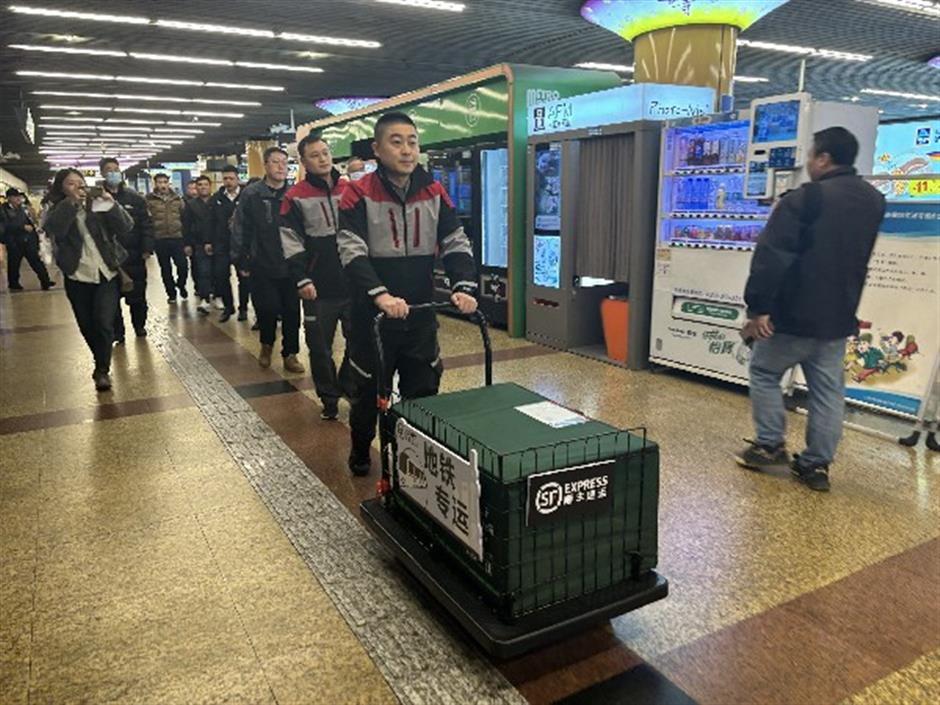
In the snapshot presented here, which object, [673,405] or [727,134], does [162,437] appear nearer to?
[673,405]

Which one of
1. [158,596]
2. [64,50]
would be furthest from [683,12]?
[64,50]

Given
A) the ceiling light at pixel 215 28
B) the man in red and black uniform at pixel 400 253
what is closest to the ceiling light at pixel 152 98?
the ceiling light at pixel 215 28

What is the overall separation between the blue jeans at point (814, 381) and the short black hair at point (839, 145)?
2.69 ft

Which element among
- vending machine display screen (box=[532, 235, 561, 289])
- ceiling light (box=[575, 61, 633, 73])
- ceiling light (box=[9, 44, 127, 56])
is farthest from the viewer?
ceiling light (box=[575, 61, 633, 73])

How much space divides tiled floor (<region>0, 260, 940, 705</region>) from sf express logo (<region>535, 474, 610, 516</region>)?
1.75ft

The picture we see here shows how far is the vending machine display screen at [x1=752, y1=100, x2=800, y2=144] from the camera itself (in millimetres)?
4254

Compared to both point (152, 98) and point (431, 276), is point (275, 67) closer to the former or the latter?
point (152, 98)

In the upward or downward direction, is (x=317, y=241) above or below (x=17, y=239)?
above

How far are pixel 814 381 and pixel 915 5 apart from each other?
10883mm

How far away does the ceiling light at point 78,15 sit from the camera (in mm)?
9680

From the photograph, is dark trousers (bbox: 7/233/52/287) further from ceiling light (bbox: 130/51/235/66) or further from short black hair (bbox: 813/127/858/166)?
short black hair (bbox: 813/127/858/166)

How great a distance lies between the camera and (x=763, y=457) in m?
3.50

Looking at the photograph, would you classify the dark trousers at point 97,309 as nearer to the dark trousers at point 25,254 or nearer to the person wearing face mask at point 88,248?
the person wearing face mask at point 88,248

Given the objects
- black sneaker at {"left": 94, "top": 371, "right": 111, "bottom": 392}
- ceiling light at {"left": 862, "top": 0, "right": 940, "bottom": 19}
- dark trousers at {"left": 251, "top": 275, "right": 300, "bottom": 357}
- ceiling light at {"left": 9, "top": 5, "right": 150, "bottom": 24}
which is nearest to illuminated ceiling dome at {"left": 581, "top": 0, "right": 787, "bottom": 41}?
ceiling light at {"left": 862, "top": 0, "right": 940, "bottom": 19}
